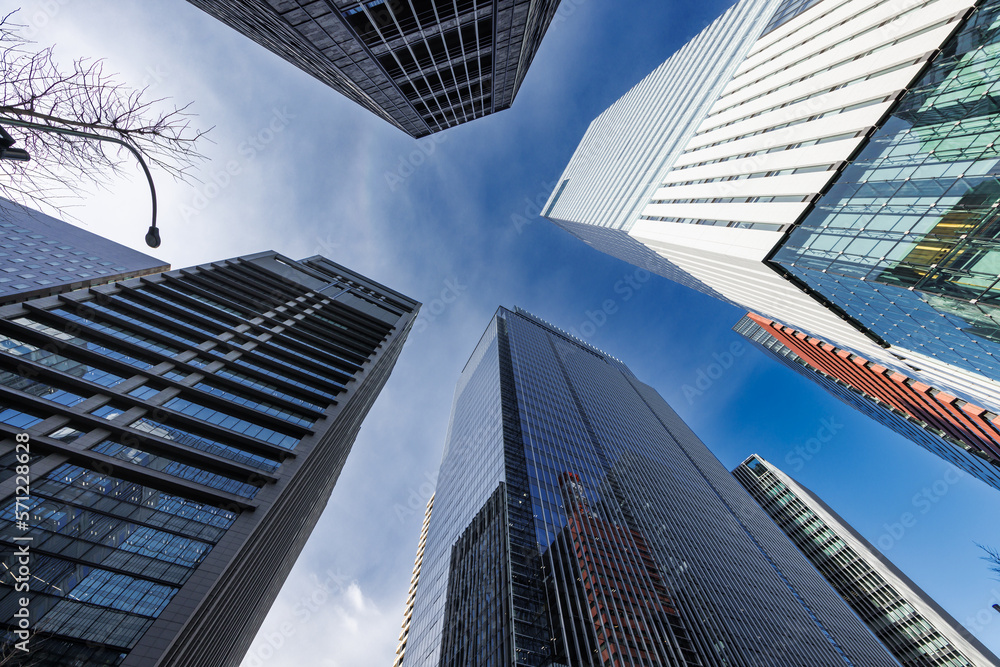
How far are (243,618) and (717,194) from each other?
5156 centimetres

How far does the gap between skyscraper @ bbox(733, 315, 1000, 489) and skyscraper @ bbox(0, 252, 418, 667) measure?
7087 centimetres

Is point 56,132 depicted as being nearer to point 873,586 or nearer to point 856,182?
point 856,182

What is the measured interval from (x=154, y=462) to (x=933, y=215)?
1796 inches

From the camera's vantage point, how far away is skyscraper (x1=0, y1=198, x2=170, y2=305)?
101ft

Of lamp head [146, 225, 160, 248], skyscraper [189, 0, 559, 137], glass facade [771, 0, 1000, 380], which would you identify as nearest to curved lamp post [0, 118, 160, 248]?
lamp head [146, 225, 160, 248]

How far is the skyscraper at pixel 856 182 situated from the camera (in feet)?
55.2

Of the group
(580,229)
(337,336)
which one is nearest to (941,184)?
(337,336)

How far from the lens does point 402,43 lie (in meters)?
28.8

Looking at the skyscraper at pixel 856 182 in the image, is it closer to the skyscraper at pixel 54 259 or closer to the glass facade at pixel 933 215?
the glass facade at pixel 933 215

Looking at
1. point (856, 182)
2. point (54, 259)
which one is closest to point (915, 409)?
point (856, 182)

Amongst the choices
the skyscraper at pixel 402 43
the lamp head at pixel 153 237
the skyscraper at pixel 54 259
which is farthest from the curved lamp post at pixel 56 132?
the skyscraper at pixel 54 259

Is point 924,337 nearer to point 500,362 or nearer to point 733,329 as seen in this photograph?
point 500,362

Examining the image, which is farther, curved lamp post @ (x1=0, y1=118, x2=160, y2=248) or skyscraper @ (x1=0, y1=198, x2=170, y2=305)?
skyscraper @ (x1=0, y1=198, x2=170, y2=305)

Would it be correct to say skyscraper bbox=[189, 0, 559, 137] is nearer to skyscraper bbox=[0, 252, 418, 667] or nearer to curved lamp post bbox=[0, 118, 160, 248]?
curved lamp post bbox=[0, 118, 160, 248]
